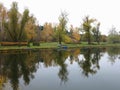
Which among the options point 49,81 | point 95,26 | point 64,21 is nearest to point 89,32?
point 95,26

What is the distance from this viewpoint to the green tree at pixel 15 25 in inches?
2237

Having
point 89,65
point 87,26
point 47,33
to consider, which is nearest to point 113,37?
point 87,26

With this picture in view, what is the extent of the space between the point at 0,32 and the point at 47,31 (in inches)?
1456

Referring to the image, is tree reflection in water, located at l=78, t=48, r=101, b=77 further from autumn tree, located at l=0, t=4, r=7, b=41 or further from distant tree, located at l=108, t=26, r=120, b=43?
distant tree, located at l=108, t=26, r=120, b=43

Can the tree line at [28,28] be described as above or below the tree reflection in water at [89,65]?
above

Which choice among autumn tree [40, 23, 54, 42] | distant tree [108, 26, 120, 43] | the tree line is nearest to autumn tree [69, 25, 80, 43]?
the tree line

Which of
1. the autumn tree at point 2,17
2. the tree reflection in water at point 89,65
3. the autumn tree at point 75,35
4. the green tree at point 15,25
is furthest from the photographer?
the autumn tree at point 75,35

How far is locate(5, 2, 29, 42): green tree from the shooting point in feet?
186

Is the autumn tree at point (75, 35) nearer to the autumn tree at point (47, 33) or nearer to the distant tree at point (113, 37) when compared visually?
the autumn tree at point (47, 33)

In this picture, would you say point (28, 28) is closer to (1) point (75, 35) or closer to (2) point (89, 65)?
(1) point (75, 35)

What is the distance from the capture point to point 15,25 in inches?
2237

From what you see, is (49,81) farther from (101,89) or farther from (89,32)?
(89,32)

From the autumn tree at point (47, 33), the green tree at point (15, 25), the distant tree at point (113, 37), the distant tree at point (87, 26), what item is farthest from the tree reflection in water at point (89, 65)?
the distant tree at point (113, 37)

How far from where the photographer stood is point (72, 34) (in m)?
98.0
